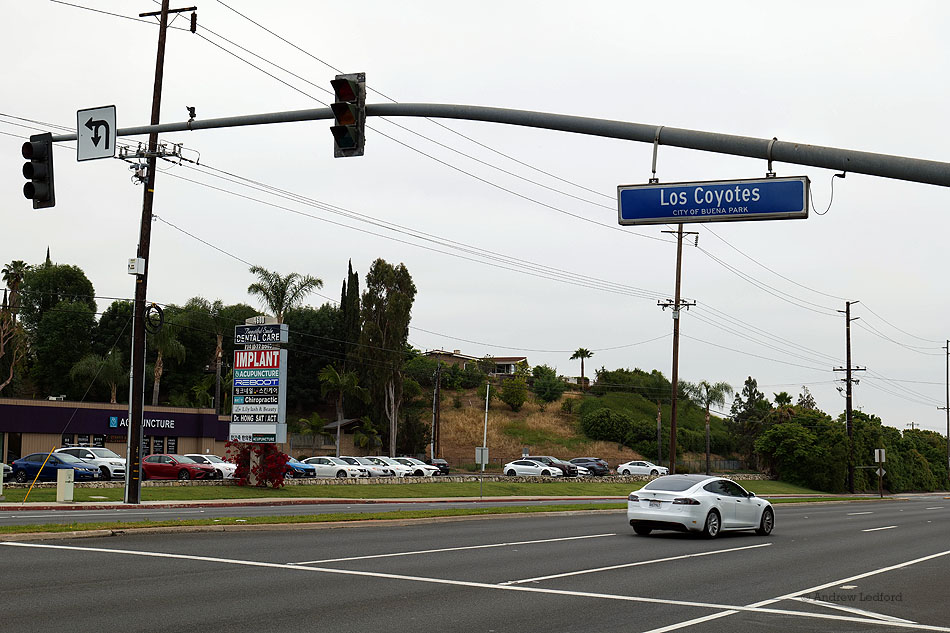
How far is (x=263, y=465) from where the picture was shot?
39906mm

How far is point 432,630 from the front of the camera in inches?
376

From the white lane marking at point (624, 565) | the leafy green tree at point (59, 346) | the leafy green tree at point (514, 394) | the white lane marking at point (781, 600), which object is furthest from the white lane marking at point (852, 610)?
the leafy green tree at point (514, 394)

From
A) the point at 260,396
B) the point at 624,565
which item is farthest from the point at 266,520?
the point at 260,396

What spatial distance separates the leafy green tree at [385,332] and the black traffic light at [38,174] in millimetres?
61888

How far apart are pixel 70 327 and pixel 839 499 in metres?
67.2

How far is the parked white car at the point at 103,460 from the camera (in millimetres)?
40438

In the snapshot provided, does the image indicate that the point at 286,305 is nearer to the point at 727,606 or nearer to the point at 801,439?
the point at 801,439

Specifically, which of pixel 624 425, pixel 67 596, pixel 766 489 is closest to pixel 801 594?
pixel 67 596

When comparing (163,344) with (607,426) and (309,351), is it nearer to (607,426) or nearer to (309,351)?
(309,351)

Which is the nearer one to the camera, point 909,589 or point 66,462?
point 909,589

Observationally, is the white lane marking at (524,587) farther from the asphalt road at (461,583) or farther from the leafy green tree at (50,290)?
the leafy green tree at (50,290)

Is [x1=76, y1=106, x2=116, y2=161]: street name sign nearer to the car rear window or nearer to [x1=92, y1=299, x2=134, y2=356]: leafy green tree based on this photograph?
the car rear window

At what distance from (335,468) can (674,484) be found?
103 ft

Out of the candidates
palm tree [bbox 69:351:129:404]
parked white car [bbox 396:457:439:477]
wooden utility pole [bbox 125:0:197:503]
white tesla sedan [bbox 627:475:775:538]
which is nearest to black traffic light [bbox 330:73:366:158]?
white tesla sedan [bbox 627:475:775:538]
